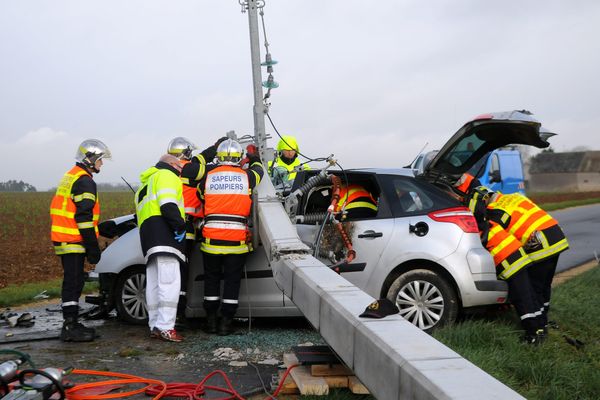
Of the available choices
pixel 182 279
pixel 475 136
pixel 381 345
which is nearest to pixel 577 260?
pixel 475 136

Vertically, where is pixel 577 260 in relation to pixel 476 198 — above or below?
below

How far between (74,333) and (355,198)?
3083 millimetres

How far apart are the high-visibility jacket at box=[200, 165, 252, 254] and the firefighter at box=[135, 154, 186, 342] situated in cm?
27

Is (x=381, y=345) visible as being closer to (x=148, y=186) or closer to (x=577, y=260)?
(x=148, y=186)

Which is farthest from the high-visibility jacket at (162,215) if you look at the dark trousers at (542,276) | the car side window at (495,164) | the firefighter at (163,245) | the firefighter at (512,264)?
the car side window at (495,164)

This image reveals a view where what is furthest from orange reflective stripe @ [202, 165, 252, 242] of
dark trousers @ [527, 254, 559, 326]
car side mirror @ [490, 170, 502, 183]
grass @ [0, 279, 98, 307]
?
car side mirror @ [490, 170, 502, 183]

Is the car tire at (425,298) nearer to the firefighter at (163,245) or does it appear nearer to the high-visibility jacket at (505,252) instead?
the high-visibility jacket at (505,252)

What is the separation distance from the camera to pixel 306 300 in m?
4.60

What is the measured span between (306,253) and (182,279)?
1.77 metres

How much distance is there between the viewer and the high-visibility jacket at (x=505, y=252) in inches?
245

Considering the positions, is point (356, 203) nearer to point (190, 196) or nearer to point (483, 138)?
point (483, 138)

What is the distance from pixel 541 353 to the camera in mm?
5617

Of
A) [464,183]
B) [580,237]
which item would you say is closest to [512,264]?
[464,183]

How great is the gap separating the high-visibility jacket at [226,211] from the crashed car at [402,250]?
0.34 m
